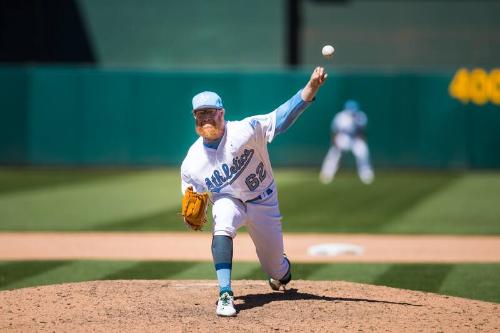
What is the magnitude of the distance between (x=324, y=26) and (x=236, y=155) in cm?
2128

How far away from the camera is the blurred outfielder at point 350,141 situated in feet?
72.4

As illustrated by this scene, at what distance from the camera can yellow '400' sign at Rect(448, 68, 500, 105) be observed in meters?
25.0

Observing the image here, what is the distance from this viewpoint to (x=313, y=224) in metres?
14.1

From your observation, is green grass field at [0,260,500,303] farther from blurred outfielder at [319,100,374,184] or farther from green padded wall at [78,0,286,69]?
green padded wall at [78,0,286,69]

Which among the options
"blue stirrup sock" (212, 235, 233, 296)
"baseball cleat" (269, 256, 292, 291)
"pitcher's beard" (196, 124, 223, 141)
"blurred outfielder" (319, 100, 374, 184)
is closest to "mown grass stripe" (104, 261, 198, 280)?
"baseball cleat" (269, 256, 292, 291)

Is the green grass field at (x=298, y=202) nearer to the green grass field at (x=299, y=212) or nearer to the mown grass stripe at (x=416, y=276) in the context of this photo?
the green grass field at (x=299, y=212)

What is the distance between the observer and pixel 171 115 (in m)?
25.5

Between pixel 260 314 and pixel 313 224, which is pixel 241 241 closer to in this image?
pixel 313 224

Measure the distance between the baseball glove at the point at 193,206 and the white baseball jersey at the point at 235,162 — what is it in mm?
116

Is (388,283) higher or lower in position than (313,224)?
lower

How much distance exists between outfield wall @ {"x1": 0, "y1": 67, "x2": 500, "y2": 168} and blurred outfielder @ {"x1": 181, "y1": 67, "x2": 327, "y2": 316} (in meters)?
17.8

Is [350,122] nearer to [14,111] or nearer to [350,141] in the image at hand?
[350,141]

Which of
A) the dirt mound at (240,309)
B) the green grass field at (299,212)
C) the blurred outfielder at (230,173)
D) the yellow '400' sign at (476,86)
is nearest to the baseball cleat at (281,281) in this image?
the dirt mound at (240,309)

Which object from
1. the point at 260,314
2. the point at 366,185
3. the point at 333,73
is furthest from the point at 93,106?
the point at 260,314
